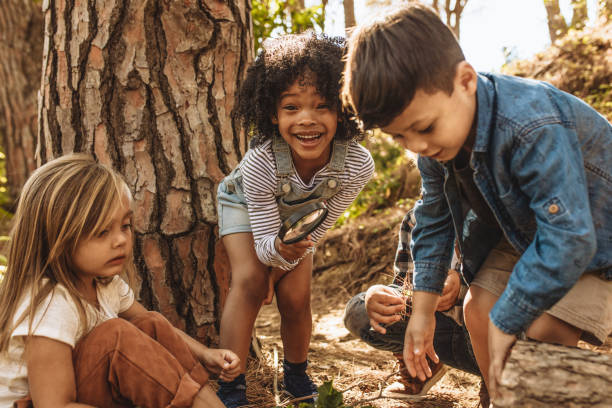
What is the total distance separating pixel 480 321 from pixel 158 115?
180 cm

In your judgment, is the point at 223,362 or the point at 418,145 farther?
the point at 223,362

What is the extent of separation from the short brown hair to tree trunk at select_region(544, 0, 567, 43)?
24.5ft

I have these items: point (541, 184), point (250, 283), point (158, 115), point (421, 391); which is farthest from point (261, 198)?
point (541, 184)

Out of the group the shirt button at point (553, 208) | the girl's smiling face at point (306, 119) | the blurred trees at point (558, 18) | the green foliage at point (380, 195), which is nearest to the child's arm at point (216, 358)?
the girl's smiling face at point (306, 119)

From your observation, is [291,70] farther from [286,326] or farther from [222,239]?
[286,326]

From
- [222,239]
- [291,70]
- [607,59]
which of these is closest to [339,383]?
[222,239]

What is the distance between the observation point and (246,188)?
248 centimetres

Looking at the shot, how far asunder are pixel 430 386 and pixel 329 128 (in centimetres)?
134

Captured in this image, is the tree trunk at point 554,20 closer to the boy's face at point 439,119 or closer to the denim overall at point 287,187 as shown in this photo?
the denim overall at point 287,187

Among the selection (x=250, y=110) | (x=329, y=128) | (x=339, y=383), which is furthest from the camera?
(x=339, y=383)

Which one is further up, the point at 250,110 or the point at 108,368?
the point at 250,110

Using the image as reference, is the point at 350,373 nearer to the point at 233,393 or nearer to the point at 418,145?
the point at 233,393

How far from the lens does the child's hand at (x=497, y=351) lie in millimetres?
1554

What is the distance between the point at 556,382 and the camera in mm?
1434
